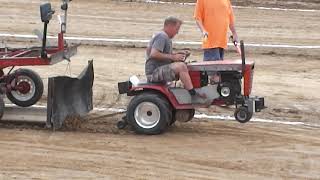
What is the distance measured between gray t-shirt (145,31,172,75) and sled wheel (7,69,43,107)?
5.11 feet

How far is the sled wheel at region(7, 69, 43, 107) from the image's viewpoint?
32.9 ft

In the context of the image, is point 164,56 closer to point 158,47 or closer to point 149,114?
point 158,47

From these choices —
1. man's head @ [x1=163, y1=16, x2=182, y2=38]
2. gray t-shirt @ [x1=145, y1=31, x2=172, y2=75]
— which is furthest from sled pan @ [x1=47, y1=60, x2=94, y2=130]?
man's head @ [x1=163, y1=16, x2=182, y2=38]

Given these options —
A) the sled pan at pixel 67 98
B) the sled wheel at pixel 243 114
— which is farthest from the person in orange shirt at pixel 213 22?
the sled pan at pixel 67 98

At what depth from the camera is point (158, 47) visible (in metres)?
9.33

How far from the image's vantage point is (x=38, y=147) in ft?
28.9

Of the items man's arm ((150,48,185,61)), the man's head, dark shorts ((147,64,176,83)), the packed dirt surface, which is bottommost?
the packed dirt surface

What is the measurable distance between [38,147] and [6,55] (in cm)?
148

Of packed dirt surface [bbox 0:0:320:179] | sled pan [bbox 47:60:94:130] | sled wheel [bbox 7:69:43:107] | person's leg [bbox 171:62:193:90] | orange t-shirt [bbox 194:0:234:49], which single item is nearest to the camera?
packed dirt surface [bbox 0:0:320:179]

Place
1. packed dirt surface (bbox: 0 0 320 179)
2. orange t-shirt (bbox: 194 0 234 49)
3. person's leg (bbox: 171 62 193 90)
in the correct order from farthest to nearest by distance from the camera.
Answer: orange t-shirt (bbox: 194 0 234 49)
person's leg (bbox: 171 62 193 90)
packed dirt surface (bbox: 0 0 320 179)

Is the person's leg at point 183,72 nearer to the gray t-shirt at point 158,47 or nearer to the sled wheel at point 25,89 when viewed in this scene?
the gray t-shirt at point 158,47

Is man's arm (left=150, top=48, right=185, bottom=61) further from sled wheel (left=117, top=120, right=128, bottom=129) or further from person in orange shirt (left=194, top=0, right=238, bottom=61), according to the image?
person in orange shirt (left=194, top=0, right=238, bottom=61)

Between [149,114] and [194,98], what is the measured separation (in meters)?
0.57

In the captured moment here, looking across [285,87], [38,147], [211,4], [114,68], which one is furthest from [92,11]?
[38,147]
